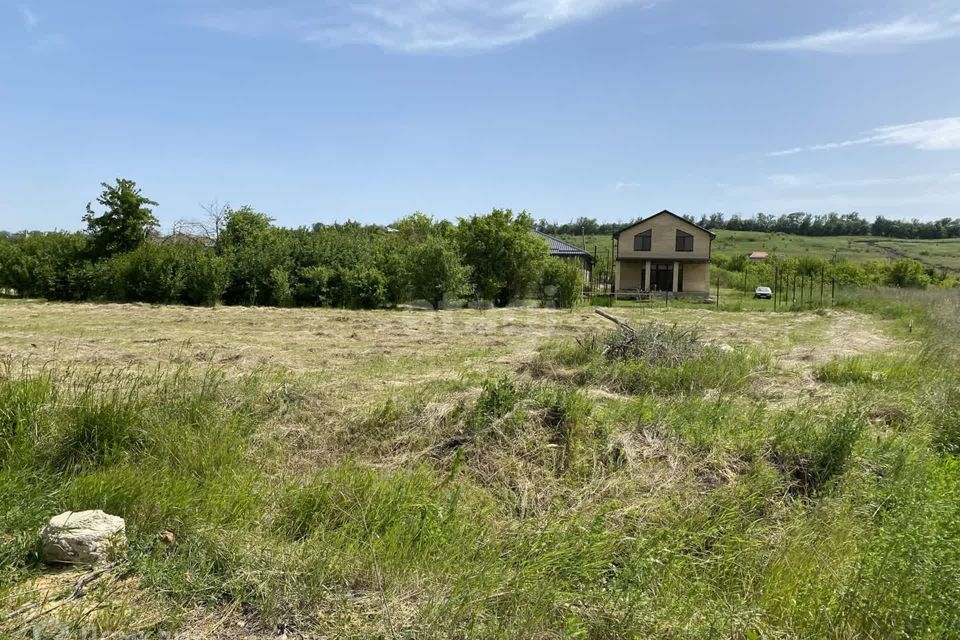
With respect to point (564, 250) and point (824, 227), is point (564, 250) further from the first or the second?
point (824, 227)

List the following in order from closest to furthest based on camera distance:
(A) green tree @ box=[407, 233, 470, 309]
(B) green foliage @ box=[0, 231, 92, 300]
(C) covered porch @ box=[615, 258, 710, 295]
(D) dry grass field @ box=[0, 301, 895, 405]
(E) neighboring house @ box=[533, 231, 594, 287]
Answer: (D) dry grass field @ box=[0, 301, 895, 405] < (A) green tree @ box=[407, 233, 470, 309] < (B) green foliage @ box=[0, 231, 92, 300] < (C) covered porch @ box=[615, 258, 710, 295] < (E) neighboring house @ box=[533, 231, 594, 287]

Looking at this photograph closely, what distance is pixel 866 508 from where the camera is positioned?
4.46m

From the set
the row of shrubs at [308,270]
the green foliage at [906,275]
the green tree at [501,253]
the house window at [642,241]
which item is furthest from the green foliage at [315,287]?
the green foliage at [906,275]

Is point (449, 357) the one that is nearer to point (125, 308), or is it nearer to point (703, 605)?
point (703, 605)

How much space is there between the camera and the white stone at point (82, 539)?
315 centimetres

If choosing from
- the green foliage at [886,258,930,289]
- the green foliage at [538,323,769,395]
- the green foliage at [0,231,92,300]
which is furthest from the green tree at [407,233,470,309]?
the green foliage at [886,258,930,289]

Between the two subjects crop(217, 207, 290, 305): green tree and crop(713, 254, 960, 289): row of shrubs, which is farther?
crop(713, 254, 960, 289): row of shrubs

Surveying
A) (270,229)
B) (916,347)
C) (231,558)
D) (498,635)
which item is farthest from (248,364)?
(270,229)

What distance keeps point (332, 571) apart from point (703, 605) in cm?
196

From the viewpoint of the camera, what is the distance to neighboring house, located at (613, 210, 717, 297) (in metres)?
38.7

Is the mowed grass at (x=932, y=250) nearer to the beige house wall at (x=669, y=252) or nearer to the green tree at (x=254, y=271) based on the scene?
the beige house wall at (x=669, y=252)

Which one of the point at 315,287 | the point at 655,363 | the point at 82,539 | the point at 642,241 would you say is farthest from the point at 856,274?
the point at 82,539

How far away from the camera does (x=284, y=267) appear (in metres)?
25.0

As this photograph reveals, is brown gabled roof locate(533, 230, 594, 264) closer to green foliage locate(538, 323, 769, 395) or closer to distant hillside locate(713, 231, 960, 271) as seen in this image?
green foliage locate(538, 323, 769, 395)
